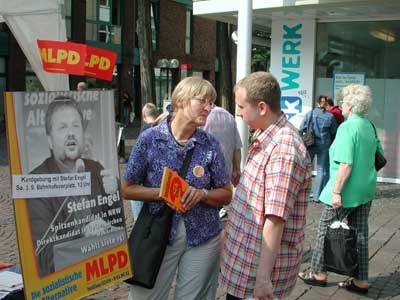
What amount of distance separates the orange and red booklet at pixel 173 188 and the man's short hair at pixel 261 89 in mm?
538

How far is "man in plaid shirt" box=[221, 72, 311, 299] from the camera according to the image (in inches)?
106

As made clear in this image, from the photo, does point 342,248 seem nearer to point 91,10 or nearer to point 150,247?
point 150,247

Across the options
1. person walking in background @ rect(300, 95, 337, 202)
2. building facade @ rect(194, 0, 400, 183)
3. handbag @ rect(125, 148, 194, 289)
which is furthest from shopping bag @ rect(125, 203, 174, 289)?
building facade @ rect(194, 0, 400, 183)

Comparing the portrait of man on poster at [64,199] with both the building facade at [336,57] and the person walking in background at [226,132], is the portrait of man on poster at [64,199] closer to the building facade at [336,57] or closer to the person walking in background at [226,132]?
the person walking in background at [226,132]

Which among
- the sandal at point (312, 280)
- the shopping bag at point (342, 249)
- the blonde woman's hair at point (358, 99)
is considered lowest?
the sandal at point (312, 280)

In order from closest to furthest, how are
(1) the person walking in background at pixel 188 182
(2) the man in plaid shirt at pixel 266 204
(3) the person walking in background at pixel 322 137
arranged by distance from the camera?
(2) the man in plaid shirt at pixel 266 204
(1) the person walking in background at pixel 188 182
(3) the person walking in background at pixel 322 137

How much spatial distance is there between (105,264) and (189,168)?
691 millimetres

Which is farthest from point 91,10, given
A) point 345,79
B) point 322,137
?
point 322,137

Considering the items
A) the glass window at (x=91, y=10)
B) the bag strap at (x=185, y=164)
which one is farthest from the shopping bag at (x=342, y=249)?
the glass window at (x=91, y=10)

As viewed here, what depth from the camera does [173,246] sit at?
10.4 ft

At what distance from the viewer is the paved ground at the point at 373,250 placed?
16.4 feet

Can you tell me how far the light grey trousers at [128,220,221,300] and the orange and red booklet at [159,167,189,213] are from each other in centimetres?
26

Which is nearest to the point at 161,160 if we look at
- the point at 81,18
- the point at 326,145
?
the point at 326,145

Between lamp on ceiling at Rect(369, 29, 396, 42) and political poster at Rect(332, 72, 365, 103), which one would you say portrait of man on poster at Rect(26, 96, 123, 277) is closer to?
political poster at Rect(332, 72, 365, 103)
